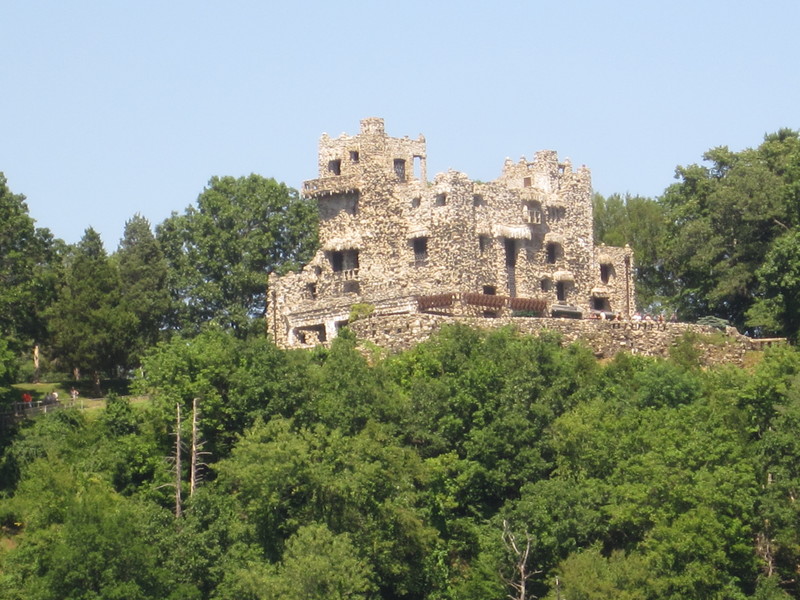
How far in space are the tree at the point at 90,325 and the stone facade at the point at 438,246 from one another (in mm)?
6679

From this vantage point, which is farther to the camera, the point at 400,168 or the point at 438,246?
the point at 400,168

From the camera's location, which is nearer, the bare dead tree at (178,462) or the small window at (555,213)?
the bare dead tree at (178,462)

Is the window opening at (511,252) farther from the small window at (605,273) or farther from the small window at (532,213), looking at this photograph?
the small window at (605,273)

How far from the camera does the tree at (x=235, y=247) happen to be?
320ft

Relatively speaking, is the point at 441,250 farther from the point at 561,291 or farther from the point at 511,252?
the point at 561,291

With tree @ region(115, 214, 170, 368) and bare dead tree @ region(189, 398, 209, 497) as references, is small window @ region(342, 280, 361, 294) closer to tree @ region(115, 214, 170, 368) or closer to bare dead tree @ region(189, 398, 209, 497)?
tree @ region(115, 214, 170, 368)

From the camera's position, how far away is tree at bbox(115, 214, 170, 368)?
93250mm

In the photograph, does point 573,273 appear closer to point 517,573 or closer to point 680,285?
point 680,285

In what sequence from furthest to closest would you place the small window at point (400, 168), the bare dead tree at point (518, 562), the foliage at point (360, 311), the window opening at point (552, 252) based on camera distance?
1. the window opening at point (552, 252)
2. the small window at point (400, 168)
3. the foliage at point (360, 311)
4. the bare dead tree at point (518, 562)

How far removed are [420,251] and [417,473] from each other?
60.1 ft

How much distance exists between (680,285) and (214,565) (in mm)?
40261

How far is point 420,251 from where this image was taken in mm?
88062

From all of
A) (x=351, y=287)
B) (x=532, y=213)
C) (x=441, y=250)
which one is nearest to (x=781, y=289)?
(x=532, y=213)

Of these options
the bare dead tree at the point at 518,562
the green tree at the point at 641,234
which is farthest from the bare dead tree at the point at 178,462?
the green tree at the point at 641,234
